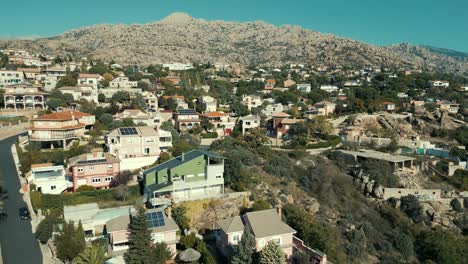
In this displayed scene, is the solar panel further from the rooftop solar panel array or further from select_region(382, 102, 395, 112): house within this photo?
select_region(382, 102, 395, 112): house

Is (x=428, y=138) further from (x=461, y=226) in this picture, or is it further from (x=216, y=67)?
(x=216, y=67)

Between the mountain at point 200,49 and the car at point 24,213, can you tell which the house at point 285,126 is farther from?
the mountain at point 200,49

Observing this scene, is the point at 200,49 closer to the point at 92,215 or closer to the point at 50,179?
the point at 50,179

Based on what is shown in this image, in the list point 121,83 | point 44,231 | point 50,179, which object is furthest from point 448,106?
point 44,231

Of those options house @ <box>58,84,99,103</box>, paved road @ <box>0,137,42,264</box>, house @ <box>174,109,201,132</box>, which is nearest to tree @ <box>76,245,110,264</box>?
paved road @ <box>0,137,42,264</box>

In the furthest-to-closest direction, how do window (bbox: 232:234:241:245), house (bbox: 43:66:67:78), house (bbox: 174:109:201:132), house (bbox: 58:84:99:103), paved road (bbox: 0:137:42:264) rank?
house (bbox: 43:66:67:78) → house (bbox: 58:84:99:103) → house (bbox: 174:109:201:132) → window (bbox: 232:234:241:245) → paved road (bbox: 0:137:42:264)
